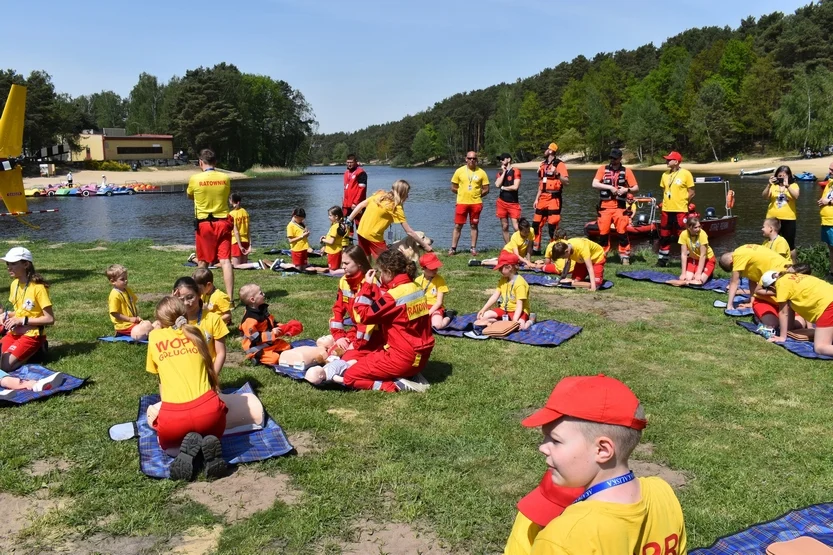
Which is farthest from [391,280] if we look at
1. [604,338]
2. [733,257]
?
[733,257]

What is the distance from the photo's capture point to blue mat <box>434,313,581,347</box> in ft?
24.2

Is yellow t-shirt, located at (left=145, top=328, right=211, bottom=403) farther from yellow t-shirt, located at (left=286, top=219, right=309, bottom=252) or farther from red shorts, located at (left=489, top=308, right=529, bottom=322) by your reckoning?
yellow t-shirt, located at (left=286, top=219, right=309, bottom=252)

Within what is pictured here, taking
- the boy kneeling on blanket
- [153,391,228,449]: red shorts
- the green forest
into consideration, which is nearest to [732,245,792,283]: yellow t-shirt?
the boy kneeling on blanket

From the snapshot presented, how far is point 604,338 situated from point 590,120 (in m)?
84.7

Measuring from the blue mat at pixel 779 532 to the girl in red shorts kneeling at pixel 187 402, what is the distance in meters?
3.03

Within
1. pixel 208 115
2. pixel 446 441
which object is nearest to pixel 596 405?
pixel 446 441

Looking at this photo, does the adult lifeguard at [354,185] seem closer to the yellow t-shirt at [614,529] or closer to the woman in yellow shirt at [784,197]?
the woman in yellow shirt at [784,197]

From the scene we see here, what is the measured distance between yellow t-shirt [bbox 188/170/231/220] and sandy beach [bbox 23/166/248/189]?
50233 millimetres

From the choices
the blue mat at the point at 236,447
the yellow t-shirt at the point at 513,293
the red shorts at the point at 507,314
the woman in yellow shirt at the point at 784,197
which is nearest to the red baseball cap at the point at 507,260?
the yellow t-shirt at the point at 513,293

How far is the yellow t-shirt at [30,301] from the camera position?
21.3ft

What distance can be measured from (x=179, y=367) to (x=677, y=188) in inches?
408

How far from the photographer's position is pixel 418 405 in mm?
5520

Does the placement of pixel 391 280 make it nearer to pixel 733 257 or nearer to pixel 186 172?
pixel 733 257

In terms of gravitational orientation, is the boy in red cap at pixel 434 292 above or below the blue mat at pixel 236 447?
above
